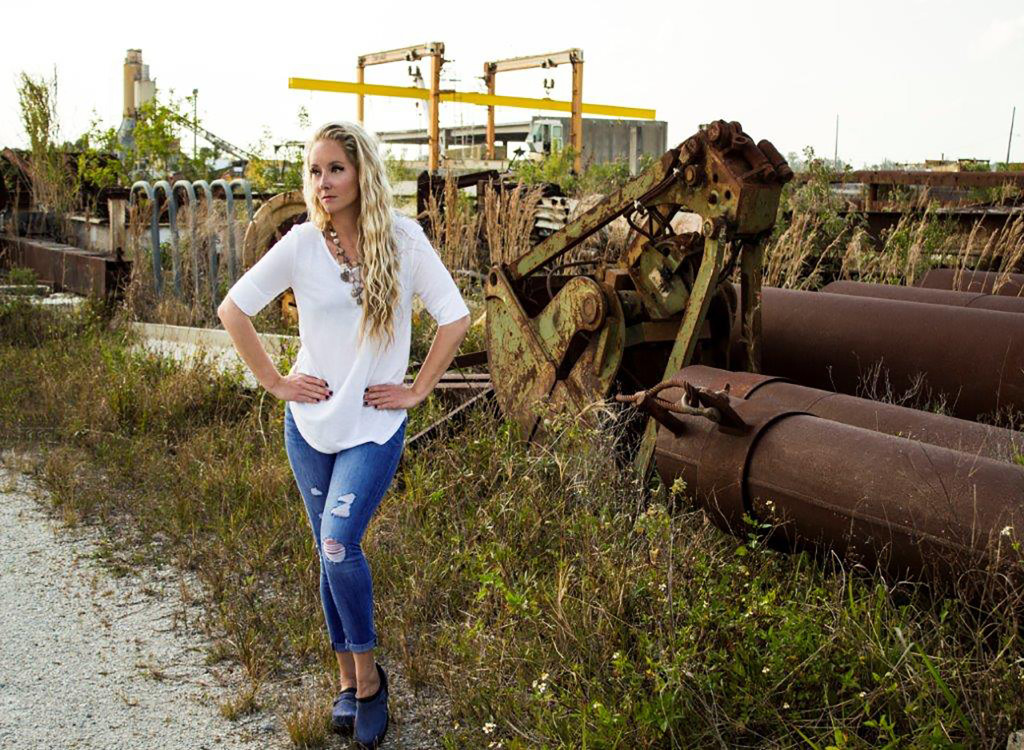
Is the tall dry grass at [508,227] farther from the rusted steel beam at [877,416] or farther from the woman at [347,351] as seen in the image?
the woman at [347,351]

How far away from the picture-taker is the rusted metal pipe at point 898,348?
5.15 metres

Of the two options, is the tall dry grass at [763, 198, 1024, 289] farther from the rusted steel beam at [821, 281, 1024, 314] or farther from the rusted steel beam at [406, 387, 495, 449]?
the rusted steel beam at [406, 387, 495, 449]

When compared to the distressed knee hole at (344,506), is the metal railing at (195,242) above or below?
above

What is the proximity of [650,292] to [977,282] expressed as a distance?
322 cm

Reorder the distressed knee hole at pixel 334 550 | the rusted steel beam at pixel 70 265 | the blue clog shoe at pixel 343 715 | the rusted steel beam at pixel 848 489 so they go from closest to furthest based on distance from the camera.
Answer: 1. the rusted steel beam at pixel 848 489
2. the distressed knee hole at pixel 334 550
3. the blue clog shoe at pixel 343 715
4. the rusted steel beam at pixel 70 265

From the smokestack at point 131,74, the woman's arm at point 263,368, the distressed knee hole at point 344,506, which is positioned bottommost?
the distressed knee hole at point 344,506

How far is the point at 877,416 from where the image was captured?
421cm

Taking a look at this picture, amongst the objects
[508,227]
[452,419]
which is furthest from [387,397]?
[508,227]

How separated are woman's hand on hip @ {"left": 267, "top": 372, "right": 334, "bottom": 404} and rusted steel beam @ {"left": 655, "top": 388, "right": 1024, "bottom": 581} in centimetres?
143

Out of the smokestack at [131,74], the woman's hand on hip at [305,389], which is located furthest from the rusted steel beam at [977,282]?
the smokestack at [131,74]

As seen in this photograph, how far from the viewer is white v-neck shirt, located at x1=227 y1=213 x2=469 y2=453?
3.39 m

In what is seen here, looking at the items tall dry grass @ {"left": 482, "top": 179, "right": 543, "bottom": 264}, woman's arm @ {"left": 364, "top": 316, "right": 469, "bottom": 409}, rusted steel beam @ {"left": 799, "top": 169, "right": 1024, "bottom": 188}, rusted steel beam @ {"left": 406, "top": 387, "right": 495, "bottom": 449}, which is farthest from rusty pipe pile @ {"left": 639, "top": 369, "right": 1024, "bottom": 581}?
rusted steel beam @ {"left": 799, "top": 169, "right": 1024, "bottom": 188}

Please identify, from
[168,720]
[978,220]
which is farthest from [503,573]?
[978,220]

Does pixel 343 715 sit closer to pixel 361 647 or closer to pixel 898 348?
pixel 361 647
